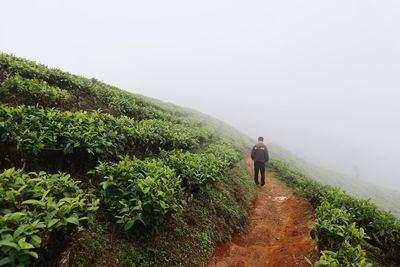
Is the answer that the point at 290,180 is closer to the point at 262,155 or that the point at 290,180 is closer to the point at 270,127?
the point at 262,155

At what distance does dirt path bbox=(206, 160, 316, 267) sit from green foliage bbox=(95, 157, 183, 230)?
89.3 inches

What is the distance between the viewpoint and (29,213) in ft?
13.0

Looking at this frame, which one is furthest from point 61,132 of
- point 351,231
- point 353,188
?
point 353,188

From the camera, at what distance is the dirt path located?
7.80 metres

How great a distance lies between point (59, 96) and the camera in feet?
37.3

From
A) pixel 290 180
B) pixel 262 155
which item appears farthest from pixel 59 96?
pixel 290 180

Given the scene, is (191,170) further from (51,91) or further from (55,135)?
(51,91)

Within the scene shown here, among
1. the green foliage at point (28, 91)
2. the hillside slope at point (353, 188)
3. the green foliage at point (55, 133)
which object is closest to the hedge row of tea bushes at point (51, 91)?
the green foliage at point (28, 91)

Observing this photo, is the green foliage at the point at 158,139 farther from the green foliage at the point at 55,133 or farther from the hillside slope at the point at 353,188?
the hillside slope at the point at 353,188

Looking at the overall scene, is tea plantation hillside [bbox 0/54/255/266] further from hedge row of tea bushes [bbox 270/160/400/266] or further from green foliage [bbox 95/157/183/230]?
hedge row of tea bushes [bbox 270/160/400/266]

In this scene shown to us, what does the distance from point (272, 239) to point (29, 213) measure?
25.8 ft

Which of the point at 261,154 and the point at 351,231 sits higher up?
the point at 261,154

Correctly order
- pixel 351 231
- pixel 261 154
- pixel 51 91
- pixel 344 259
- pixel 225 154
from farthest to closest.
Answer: pixel 261 154, pixel 225 154, pixel 51 91, pixel 351 231, pixel 344 259

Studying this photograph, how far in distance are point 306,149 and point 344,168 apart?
30816 millimetres
